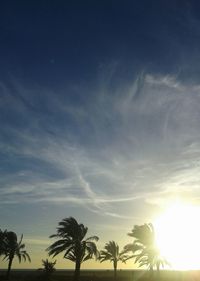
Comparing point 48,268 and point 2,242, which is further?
point 2,242

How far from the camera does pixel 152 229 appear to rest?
5219 cm

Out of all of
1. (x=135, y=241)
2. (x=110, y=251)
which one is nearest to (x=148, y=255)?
(x=135, y=241)

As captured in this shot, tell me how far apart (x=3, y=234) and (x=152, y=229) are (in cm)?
2567

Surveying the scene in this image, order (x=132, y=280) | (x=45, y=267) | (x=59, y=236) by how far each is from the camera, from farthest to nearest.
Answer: (x=132, y=280), (x=45, y=267), (x=59, y=236)

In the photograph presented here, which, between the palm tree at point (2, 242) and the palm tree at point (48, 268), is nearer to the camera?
the palm tree at point (48, 268)

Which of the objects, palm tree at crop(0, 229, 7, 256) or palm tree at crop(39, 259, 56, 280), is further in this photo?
palm tree at crop(0, 229, 7, 256)

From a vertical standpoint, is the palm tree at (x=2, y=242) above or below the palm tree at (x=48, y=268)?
above

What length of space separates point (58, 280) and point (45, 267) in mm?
7702

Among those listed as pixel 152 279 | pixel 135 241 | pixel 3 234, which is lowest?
pixel 152 279

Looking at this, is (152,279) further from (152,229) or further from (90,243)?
(90,243)

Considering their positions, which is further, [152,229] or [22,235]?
[22,235]

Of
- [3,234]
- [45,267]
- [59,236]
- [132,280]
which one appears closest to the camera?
[59,236]

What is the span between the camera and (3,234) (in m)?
65.4

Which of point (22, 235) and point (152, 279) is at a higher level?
point (22, 235)
